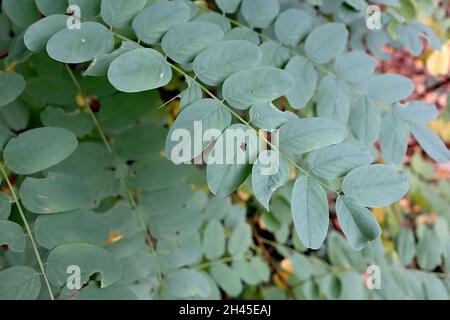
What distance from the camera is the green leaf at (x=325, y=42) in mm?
707

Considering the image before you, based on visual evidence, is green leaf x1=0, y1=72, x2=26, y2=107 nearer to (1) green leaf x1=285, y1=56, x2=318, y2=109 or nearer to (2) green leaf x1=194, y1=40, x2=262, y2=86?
(2) green leaf x1=194, y1=40, x2=262, y2=86

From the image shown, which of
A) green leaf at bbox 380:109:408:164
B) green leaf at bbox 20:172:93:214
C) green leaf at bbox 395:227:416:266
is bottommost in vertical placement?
green leaf at bbox 395:227:416:266

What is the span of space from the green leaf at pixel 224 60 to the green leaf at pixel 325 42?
0.56 ft

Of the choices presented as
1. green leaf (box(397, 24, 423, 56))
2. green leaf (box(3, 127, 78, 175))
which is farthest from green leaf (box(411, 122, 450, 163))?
green leaf (box(3, 127, 78, 175))

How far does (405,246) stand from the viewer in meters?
1.00

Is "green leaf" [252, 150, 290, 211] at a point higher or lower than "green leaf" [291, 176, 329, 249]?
higher

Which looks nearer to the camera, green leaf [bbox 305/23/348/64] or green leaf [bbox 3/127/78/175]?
green leaf [bbox 3/127/78/175]

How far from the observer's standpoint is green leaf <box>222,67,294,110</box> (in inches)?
21.3

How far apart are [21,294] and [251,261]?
1.69ft

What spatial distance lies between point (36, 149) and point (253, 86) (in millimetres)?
265

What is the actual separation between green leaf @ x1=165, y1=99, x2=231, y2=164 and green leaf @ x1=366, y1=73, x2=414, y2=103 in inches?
11.6

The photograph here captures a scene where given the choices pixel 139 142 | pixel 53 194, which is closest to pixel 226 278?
pixel 139 142

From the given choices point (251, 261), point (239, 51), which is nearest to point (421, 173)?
point (251, 261)

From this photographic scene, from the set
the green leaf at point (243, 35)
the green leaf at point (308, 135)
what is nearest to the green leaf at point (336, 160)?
the green leaf at point (308, 135)
